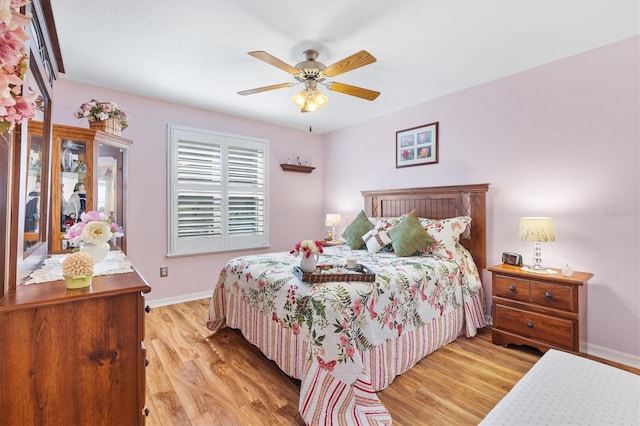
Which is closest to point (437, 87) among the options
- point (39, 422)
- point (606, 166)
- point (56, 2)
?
point (606, 166)

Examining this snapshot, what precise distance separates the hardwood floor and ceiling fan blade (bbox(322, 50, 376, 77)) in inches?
88.7

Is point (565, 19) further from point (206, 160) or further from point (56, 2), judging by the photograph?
point (206, 160)

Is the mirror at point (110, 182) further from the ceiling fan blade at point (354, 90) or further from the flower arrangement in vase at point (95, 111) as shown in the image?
the ceiling fan blade at point (354, 90)

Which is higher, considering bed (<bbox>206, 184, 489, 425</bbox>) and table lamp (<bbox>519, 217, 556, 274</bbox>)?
table lamp (<bbox>519, 217, 556, 274</bbox>)

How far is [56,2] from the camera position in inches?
74.2

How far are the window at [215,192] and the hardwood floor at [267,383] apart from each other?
4.72 feet

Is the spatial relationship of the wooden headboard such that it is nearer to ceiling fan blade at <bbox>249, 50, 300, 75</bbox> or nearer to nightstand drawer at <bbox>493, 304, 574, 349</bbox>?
nightstand drawer at <bbox>493, 304, 574, 349</bbox>

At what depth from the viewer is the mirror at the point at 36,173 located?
50.5 inches

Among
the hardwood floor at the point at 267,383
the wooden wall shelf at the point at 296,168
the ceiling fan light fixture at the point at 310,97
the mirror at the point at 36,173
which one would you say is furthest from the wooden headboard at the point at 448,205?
the mirror at the point at 36,173

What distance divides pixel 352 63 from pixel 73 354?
87.1 inches

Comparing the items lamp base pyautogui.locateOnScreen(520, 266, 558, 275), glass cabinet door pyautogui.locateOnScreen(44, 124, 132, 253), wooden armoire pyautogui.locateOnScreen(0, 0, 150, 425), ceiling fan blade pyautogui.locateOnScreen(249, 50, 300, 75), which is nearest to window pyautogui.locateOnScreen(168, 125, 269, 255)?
glass cabinet door pyautogui.locateOnScreen(44, 124, 132, 253)

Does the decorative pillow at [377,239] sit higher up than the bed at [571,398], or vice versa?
the decorative pillow at [377,239]

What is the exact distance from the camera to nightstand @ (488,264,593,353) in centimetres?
222

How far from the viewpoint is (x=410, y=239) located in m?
2.92
